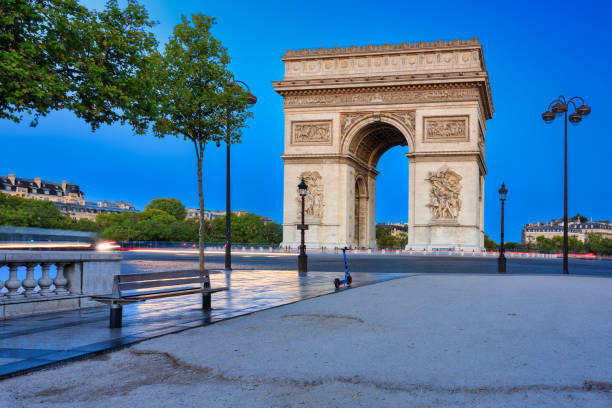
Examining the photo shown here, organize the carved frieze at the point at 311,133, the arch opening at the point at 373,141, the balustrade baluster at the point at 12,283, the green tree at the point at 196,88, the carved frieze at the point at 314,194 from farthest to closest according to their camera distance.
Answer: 1. the arch opening at the point at 373,141
2. the carved frieze at the point at 311,133
3. the carved frieze at the point at 314,194
4. the green tree at the point at 196,88
5. the balustrade baluster at the point at 12,283

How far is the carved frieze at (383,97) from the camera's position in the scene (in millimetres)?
42000

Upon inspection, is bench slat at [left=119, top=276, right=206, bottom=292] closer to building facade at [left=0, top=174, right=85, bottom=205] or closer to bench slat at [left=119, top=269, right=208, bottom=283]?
bench slat at [left=119, top=269, right=208, bottom=283]

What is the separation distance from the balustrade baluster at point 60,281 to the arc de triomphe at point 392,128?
115 ft

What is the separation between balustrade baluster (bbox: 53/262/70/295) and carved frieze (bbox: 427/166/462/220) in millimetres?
35311

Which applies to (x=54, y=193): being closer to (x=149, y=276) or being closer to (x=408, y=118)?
(x=408, y=118)

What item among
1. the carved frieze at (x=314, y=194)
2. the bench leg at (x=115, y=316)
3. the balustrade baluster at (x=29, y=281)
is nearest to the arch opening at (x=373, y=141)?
the carved frieze at (x=314, y=194)

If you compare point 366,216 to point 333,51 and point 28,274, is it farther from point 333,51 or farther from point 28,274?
point 28,274

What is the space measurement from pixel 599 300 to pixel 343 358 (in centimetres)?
842

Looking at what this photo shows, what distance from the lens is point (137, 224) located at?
78.8 metres

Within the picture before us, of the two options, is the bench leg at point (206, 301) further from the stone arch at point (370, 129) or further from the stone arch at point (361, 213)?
the stone arch at point (361, 213)

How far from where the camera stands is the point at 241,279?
1711 centimetres

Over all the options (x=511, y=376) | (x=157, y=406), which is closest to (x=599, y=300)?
(x=511, y=376)

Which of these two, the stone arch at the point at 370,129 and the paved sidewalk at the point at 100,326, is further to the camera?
the stone arch at the point at 370,129

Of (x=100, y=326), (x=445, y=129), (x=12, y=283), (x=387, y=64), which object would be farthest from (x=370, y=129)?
(x=100, y=326)
